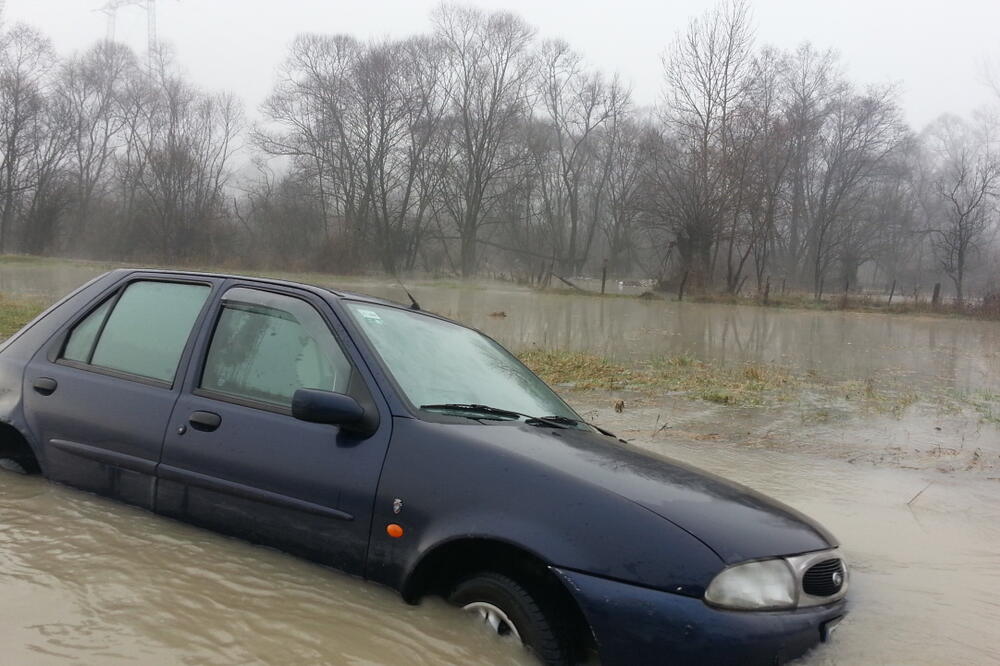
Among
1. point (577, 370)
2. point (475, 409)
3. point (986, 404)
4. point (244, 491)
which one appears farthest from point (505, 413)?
point (986, 404)

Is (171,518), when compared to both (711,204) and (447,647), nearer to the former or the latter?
(447,647)

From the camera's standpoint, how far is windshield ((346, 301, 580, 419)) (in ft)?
11.2

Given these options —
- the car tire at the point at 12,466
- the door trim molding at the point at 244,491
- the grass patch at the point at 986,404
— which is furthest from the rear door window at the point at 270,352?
the grass patch at the point at 986,404

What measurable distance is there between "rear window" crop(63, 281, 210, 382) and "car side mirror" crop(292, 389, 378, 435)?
3.34 ft

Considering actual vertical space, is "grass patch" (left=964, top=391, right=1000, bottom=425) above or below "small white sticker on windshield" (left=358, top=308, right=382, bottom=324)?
below

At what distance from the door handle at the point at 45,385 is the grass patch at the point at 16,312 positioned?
7.88 metres

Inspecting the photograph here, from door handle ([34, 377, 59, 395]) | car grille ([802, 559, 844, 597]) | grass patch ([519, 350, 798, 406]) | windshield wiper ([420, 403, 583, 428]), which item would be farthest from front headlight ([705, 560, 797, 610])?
grass patch ([519, 350, 798, 406])

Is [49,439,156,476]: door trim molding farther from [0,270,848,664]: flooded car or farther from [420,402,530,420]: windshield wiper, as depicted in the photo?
[420,402,530,420]: windshield wiper

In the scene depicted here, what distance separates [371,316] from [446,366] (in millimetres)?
419

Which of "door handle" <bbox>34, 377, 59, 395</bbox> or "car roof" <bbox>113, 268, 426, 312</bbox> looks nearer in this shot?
"car roof" <bbox>113, 268, 426, 312</bbox>

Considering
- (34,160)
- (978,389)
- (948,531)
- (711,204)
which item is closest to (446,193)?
(711,204)

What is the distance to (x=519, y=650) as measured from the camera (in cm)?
266

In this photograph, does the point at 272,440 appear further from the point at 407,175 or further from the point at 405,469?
the point at 407,175

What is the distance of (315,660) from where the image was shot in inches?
110
